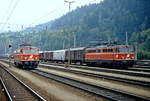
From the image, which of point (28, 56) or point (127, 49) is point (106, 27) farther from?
point (28, 56)

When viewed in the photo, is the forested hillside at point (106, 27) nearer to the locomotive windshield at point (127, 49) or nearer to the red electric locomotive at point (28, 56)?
the locomotive windshield at point (127, 49)

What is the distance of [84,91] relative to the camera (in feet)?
51.9

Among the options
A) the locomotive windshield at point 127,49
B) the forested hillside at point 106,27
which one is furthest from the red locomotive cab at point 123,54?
the forested hillside at point 106,27

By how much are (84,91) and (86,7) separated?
569 feet

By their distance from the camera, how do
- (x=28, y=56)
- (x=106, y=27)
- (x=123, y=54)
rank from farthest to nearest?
(x=106, y=27), (x=28, y=56), (x=123, y=54)

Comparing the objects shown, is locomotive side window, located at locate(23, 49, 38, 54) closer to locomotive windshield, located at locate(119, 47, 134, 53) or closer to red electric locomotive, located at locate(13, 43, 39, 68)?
red electric locomotive, located at locate(13, 43, 39, 68)

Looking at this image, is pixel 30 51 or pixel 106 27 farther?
pixel 106 27

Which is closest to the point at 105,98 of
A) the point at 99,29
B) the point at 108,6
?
the point at 99,29

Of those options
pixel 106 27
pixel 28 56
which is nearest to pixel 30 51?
pixel 28 56

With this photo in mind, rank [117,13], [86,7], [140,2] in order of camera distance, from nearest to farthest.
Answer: [140,2]
[117,13]
[86,7]

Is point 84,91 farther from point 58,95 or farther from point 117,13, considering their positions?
point 117,13

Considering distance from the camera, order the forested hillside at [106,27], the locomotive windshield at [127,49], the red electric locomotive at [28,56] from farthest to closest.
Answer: the forested hillside at [106,27]
the red electric locomotive at [28,56]
the locomotive windshield at [127,49]

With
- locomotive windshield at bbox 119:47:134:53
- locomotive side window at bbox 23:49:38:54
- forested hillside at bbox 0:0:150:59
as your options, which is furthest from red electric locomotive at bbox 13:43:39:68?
forested hillside at bbox 0:0:150:59

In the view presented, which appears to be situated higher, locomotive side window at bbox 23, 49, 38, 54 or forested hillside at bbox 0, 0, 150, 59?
forested hillside at bbox 0, 0, 150, 59
